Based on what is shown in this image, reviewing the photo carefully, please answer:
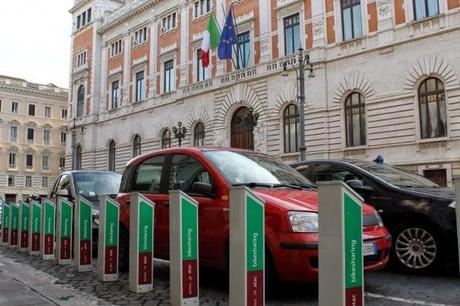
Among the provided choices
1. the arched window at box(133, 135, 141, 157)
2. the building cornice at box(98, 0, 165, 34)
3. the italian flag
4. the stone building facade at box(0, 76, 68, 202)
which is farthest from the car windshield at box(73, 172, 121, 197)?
the stone building facade at box(0, 76, 68, 202)

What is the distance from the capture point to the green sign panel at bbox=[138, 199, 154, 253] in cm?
602

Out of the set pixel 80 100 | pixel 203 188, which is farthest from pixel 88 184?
pixel 80 100

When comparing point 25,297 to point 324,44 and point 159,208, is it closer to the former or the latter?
point 159,208

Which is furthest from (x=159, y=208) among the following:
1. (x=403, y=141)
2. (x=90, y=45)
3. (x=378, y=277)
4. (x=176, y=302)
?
(x=90, y=45)

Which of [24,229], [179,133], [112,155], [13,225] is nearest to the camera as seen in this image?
[24,229]

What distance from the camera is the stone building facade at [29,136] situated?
66.6m

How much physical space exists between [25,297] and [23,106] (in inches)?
2690

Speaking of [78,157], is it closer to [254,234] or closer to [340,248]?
[254,234]

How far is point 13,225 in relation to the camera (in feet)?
39.7

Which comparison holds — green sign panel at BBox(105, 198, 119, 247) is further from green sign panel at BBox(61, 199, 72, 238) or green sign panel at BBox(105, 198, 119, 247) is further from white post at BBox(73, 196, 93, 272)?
green sign panel at BBox(61, 199, 72, 238)

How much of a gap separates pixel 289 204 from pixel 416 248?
276 cm

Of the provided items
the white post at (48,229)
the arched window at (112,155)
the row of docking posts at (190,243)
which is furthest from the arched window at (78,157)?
the white post at (48,229)

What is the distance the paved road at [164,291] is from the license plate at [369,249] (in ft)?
1.69

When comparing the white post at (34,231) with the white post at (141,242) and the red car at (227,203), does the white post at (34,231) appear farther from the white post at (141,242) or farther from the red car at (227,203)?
the white post at (141,242)
